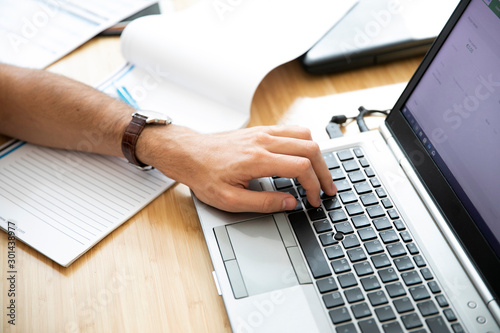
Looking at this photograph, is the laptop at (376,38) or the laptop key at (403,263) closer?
the laptop key at (403,263)

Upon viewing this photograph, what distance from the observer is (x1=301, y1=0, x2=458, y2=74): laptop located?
0.90m

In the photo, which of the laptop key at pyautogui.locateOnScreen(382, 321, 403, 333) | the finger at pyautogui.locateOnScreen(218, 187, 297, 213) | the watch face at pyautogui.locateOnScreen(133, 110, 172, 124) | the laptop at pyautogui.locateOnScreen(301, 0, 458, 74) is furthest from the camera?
the laptop at pyautogui.locateOnScreen(301, 0, 458, 74)

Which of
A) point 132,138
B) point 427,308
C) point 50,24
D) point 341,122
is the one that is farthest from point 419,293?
point 50,24

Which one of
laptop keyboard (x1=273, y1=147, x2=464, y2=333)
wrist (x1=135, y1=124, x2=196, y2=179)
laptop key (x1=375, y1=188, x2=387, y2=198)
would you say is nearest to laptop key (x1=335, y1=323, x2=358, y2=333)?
laptop keyboard (x1=273, y1=147, x2=464, y2=333)

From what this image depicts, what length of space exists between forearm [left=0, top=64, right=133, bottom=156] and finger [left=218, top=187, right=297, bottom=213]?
230 mm

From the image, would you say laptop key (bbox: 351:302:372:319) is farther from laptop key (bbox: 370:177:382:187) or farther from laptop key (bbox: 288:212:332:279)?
laptop key (bbox: 370:177:382:187)

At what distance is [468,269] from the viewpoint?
61 cm

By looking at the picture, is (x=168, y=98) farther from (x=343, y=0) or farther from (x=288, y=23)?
(x=343, y=0)

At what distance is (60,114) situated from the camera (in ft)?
2.65

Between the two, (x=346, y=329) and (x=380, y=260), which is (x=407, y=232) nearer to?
(x=380, y=260)

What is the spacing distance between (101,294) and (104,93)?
0.38 metres

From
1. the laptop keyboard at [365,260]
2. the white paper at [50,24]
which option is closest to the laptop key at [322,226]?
the laptop keyboard at [365,260]

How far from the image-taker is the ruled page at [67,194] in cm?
69

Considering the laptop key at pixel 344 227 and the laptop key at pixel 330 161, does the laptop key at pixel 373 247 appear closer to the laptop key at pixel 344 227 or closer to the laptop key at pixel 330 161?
the laptop key at pixel 344 227
